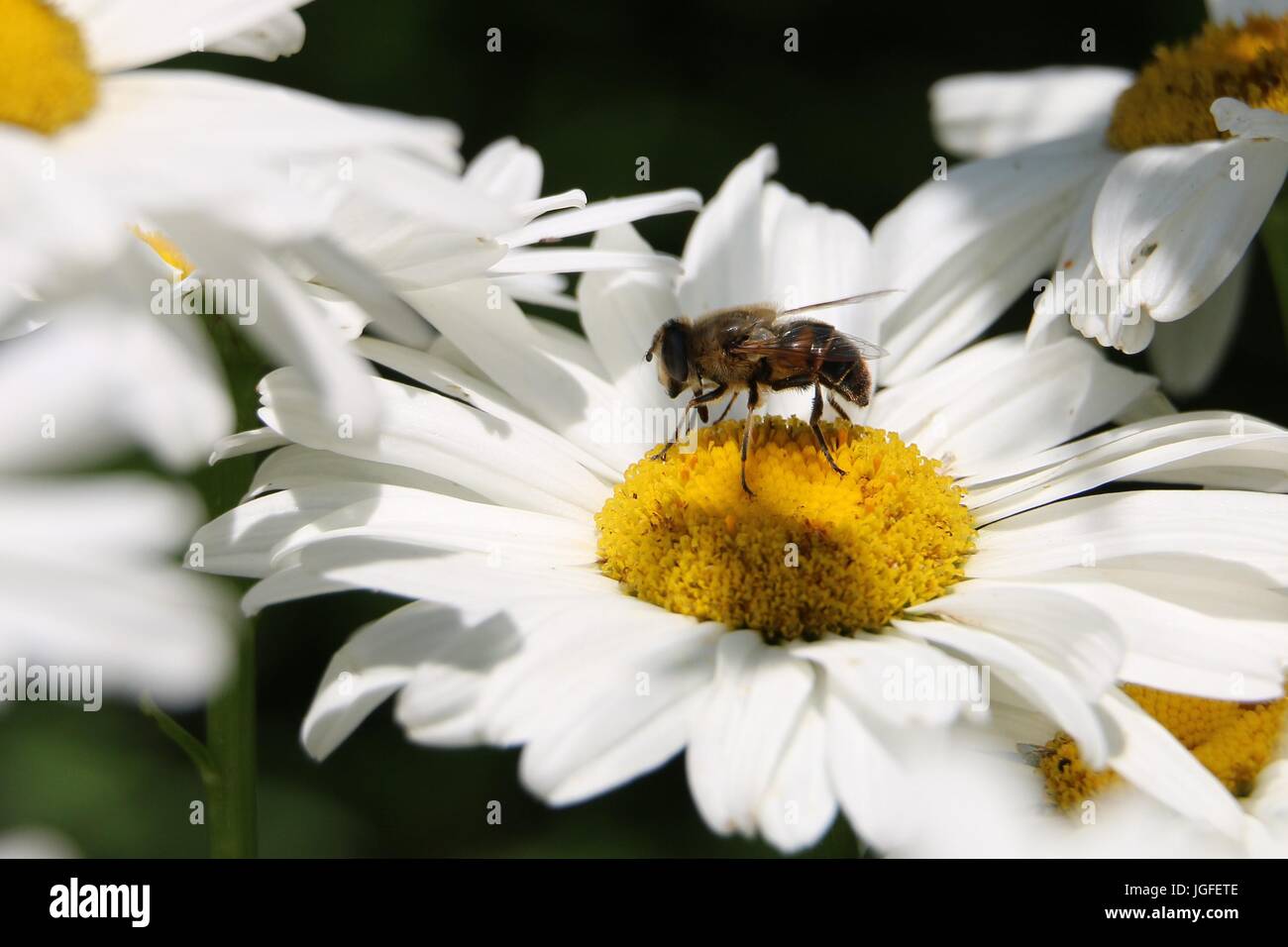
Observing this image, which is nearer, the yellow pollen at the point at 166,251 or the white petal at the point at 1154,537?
the white petal at the point at 1154,537

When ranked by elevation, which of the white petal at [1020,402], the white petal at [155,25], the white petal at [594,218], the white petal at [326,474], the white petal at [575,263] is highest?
the white petal at [155,25]

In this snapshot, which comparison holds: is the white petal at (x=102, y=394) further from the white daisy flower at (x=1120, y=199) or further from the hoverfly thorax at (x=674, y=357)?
the white daisy flower at (x=1120, y=199)

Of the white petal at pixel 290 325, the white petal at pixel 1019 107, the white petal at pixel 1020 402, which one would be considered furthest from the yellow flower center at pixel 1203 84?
the white petal at pixel 290 325

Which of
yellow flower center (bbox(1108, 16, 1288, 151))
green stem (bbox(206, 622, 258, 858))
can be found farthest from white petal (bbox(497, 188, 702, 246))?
yellow flower center (bbox(1108, 16, 1288, 151))

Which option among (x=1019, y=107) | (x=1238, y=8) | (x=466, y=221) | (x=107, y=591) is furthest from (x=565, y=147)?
(x=107, y=591)

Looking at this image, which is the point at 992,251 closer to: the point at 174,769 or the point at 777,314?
the point at 777,314

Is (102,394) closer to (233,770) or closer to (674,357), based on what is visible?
(233,770)

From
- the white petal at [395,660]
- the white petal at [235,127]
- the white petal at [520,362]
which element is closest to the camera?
the white petal at [235,127]

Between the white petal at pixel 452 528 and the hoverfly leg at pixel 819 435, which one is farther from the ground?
the hoverfly leg at pixel 819 435
